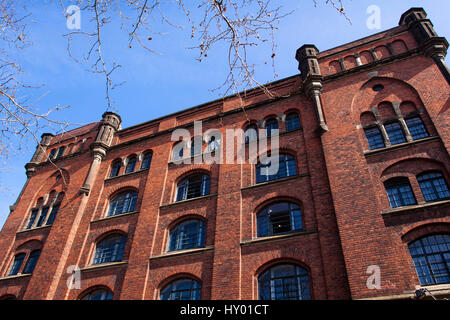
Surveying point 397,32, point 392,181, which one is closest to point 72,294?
point 392,181

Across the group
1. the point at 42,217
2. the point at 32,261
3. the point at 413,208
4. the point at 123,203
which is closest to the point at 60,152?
the point at 42,217

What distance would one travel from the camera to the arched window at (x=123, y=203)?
659 inches

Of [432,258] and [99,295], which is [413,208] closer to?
[432,258]

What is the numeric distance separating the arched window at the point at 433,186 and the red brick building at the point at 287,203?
0.16 feet

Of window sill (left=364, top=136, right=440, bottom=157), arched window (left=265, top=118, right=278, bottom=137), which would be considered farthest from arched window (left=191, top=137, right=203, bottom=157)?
window sill (left=364, top=136, right=440, bottom=157)

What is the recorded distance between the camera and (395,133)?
13172 millimetres

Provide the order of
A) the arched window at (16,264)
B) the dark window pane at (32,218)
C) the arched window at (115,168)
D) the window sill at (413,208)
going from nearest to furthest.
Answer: the window sill at (413,208)
the arched window at (16,264)
the dark window pane at (32,218)
the arched window at (115,168)

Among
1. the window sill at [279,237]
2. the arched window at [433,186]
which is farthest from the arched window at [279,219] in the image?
the arched window at [433,186]

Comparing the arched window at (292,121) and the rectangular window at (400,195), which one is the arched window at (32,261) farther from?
the rectangular window at (400,195)

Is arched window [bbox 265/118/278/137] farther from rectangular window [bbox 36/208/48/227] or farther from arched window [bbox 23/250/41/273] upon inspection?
rectangular window [bbox 36/208/48/227]

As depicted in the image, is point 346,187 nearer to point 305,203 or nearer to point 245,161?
point 305,203

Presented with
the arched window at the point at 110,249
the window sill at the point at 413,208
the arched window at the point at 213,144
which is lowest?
the window sill at the point at 413,208

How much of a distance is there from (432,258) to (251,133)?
9.34 m

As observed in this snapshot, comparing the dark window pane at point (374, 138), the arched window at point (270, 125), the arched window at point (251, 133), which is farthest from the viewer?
the arched window at point (251, 133)
